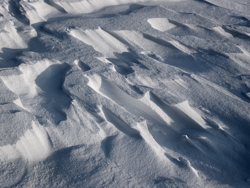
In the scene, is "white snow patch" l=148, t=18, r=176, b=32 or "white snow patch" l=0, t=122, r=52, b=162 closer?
"white snow patch" l=0, t=122, r=52, b=162

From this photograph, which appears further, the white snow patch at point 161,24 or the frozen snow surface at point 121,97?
the white snow patch at point 161,24

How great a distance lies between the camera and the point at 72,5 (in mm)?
2367

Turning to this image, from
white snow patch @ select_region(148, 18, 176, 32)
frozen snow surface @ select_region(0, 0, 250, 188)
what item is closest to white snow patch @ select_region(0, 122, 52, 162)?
frozen snow surface @ select_region(0, 0, 250, 188)

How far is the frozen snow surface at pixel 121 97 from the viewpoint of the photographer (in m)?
1.22

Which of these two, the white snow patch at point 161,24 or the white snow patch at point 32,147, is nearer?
the white snow patch at point 32,147

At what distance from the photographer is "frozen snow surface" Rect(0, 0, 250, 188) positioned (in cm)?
122

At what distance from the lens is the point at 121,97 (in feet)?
5.11

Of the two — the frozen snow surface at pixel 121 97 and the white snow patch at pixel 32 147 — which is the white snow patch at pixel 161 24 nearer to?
the frozen snow surface at pixel 121 97

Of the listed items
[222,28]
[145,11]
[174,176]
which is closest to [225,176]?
[174,176]

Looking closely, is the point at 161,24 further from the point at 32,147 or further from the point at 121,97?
the point at 32,147

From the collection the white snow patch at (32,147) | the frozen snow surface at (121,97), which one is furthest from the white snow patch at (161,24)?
the white snow patch at (32,147)

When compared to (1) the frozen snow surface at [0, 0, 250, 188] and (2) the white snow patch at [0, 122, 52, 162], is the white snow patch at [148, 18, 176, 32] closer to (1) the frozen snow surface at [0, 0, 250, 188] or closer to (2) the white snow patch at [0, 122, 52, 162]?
(1) the frozen snow surface at [0, 0, 250, 188]

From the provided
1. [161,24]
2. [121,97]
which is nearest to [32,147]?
[121,97]

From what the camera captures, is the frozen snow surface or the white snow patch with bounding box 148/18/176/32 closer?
the frozen snow surface
